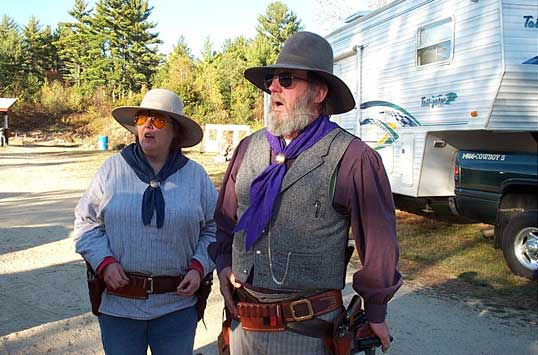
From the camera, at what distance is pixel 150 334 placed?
261 centimetres

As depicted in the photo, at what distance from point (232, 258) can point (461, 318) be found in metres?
3.43

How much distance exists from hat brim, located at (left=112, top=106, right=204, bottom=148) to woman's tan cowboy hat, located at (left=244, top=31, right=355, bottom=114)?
0.62m

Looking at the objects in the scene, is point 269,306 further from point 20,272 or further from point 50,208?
point 50,208

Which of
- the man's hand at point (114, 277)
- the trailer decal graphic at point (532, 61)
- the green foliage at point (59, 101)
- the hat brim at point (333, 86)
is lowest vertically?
the man's hand at point (114, 277)

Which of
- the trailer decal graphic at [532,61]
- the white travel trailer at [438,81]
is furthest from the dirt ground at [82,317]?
the trailer decal graphic at [532,61]

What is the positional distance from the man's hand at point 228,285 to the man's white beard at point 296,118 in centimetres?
64

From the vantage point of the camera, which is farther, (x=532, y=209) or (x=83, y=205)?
(x=532, y=209)

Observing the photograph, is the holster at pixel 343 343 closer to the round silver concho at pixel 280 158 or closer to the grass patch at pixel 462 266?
the round silver concho at pixel 280 158

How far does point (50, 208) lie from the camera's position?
1057cm

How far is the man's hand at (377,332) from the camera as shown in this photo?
6.72 feet

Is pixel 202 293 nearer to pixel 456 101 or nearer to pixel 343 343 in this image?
pixel 343 343

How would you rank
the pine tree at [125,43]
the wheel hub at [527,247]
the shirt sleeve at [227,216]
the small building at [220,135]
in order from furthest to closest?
1. the pine tree at [125,43]
2. the small building at [220,135]
3. the wheel hub at [527,247]
4. the shirt sleeve at [227,216]

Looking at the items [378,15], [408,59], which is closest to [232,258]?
[408,59]

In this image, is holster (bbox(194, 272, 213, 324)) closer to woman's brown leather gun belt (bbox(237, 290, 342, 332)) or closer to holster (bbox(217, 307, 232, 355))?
holster (bbox(217, 307, 232, 355))
